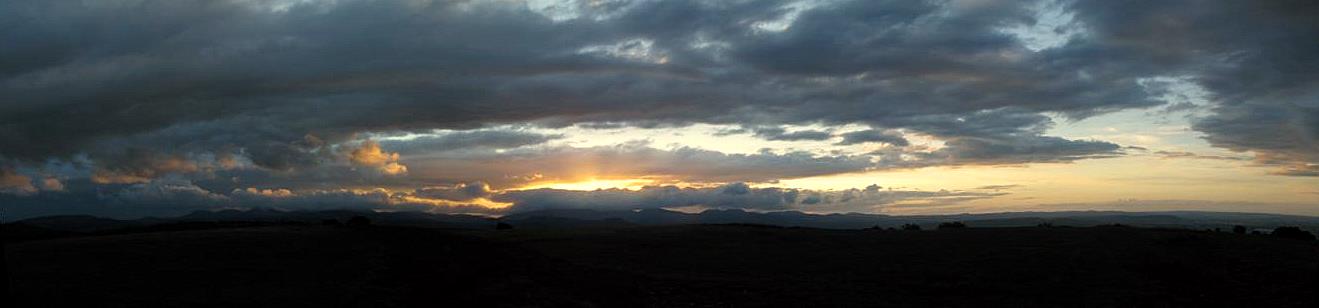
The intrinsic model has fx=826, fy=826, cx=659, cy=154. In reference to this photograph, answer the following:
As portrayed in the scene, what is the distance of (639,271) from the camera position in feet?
137

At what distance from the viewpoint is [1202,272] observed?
3919 centimetres

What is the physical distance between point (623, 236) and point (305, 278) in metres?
29.6

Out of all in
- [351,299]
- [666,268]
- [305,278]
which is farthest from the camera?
[666,268]

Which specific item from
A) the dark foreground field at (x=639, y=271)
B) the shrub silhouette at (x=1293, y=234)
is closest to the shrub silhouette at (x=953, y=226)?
the dark foreground field at (x=639, y=271)

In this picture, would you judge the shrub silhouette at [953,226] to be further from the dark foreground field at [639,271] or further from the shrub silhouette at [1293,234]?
the shrub silhouette at [1293,234]

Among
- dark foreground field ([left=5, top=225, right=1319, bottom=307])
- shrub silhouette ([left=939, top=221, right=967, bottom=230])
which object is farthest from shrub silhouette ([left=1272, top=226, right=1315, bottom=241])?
shrub silhouette ([left=939, top=221, right=967, bottom=230])

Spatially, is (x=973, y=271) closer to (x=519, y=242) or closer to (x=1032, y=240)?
(x=1032, y=240)

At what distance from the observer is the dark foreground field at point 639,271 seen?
29.8 m

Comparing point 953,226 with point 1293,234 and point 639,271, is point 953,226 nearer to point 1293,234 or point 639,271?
point 1293,234

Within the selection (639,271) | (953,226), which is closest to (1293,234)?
(953,226)

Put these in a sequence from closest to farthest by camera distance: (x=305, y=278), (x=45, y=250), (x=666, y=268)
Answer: (x=305, y=278), (x=45, y=250), (x=666, y=268)

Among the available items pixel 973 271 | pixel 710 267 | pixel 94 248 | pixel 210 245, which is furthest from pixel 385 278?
pixel 973 271

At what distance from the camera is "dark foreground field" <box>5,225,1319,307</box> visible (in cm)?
2981

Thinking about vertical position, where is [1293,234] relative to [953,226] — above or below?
below
